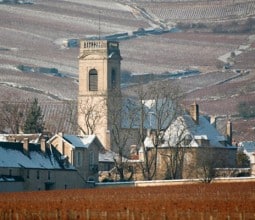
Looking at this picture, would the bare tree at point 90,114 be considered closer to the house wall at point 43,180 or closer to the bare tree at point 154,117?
the bare tree at point 154,117

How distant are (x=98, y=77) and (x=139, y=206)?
67179mm

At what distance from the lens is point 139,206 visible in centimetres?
5906

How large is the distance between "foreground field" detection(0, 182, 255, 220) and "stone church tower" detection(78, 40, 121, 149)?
48949mm

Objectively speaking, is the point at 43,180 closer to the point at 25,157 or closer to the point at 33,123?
the point at 25,157

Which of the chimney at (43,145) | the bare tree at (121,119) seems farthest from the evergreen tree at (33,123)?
the chimney at (43,145)

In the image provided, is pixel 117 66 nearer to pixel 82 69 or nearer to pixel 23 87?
pixel 82 69

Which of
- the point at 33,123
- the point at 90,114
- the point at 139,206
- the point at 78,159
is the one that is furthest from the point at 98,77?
the point at 139,206

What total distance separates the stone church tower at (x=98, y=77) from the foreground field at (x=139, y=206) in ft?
161

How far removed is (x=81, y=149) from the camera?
10350cm

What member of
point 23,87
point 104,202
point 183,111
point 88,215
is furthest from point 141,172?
point 23,87

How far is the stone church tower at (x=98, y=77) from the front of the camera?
123m

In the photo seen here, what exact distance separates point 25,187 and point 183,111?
83.8 ft

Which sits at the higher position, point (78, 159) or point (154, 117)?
point (154, 117)

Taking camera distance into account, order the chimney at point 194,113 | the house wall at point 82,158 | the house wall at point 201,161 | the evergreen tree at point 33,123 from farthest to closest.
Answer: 1. the evergreen tree at point 33,123
2. the chimney at point 194,113
3. the house wall at point 201,161
4. the house wall at point 82,158
